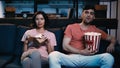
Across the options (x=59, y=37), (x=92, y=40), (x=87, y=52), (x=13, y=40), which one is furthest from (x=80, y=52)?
(x=13, y=40)

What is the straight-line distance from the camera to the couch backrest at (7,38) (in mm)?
3869

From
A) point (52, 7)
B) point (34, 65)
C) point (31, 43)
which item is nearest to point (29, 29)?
point (31, 43)

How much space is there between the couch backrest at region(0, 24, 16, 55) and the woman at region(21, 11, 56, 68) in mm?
310

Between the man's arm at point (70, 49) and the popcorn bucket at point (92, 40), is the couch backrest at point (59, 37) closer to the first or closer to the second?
the man's arm at point (70, 49)

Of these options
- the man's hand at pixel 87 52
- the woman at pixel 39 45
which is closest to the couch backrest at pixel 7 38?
the woman at pixel 39 45

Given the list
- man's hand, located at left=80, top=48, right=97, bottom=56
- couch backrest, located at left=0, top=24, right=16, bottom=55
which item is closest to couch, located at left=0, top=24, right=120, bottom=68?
couch backrest, located at left=0, top=24, right=16, bottom=55

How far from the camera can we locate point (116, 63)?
3480 millimetres

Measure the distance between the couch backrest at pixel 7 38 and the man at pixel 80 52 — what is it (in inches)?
31.6

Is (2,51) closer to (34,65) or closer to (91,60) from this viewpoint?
(34,65)

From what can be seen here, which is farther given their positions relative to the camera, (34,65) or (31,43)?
(31,43)

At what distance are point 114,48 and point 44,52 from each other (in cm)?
92

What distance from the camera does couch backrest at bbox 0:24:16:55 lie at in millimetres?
3869

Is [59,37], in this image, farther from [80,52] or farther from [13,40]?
[13,40]

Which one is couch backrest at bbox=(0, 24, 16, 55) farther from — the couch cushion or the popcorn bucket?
the popcorn bucket
